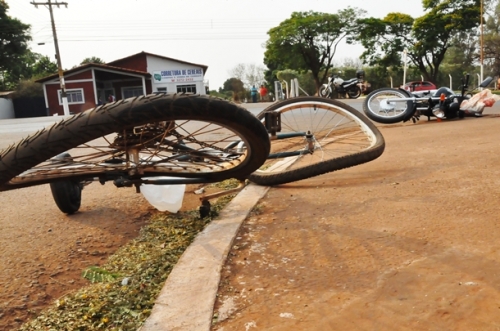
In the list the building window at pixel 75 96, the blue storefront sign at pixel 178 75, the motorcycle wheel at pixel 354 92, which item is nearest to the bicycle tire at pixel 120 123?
the motorcycle wheel at pixel 354 92

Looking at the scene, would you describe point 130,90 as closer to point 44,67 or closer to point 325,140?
point 44,67

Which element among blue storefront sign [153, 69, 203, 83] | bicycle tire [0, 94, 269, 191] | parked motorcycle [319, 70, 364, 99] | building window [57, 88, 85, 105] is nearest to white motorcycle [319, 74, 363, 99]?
parked motorcycle [319, 70, 364, 99]

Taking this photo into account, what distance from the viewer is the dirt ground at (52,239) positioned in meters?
2.05

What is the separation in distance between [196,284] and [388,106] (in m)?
7.13

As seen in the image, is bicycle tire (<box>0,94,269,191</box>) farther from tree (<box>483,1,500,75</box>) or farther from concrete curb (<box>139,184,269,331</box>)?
tree (<box>483,1,500,75</box>)

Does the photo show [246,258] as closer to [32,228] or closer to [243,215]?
[243,215]

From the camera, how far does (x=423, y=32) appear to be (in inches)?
1545

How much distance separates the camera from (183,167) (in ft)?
8.50

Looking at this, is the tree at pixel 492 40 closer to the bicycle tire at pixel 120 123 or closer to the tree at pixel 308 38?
the tree at pixel 308 38

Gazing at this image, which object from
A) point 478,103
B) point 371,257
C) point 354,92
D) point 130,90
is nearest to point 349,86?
point 354,92

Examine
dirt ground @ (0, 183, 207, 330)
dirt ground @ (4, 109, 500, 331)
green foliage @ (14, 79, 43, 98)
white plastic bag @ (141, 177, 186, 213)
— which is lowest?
dirt ground @ (0, 183, 207, 330)

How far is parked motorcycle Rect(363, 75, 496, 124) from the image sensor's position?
8.20 metres

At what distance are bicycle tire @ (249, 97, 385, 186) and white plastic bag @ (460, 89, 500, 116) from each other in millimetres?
4458

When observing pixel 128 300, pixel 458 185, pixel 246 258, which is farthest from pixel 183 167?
pixel 458 185
